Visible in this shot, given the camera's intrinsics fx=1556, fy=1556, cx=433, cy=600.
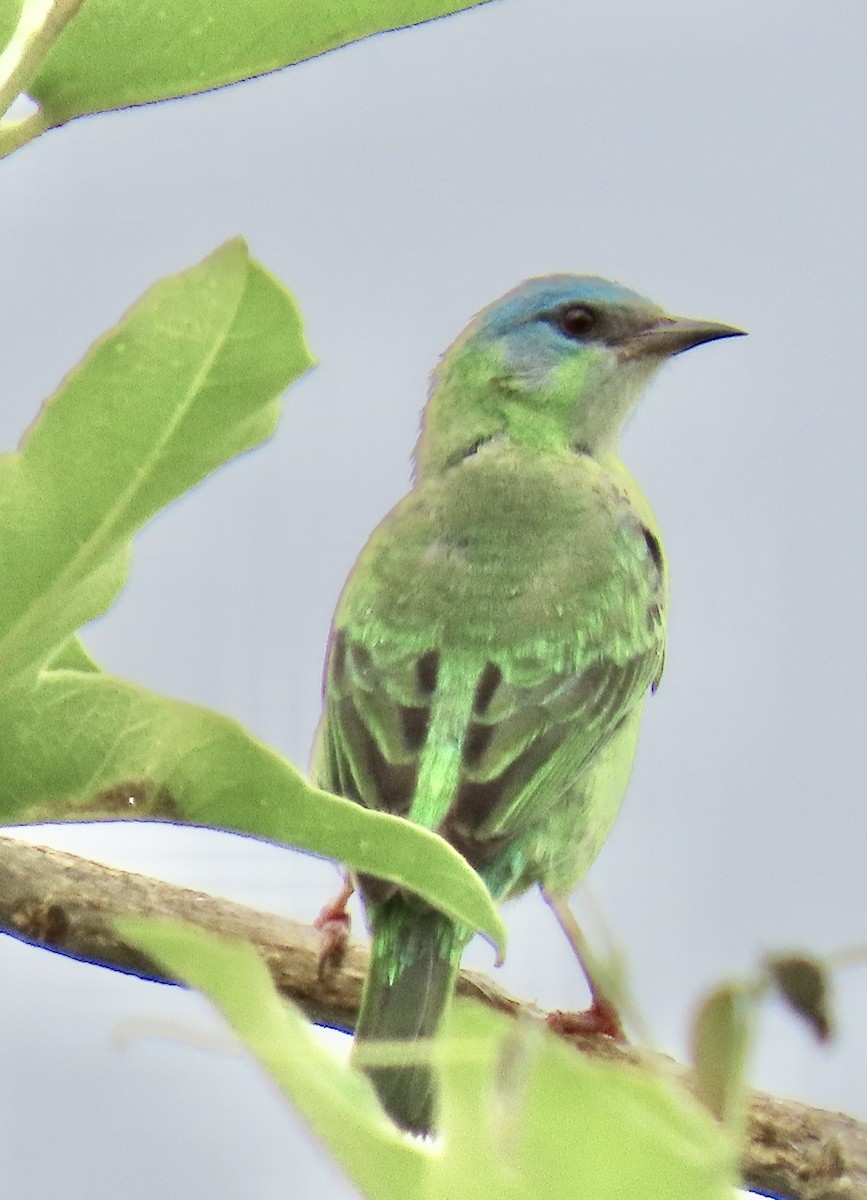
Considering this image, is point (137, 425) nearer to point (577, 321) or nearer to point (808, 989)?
point (808, 989)

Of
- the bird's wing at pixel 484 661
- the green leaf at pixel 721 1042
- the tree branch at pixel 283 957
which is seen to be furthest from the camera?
the bird's wing at pixel 484 661

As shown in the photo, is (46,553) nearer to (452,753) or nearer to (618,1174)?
(618,1174)

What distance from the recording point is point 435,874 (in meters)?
0.80

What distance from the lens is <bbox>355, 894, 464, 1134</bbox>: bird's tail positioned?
2.27 meters

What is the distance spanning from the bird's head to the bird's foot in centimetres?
172

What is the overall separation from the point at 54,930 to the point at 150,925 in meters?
1.47

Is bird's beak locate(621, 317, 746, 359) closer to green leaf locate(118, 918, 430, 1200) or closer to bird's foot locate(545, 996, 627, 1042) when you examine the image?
bird's foot locate(545, 996, 627, 1042)

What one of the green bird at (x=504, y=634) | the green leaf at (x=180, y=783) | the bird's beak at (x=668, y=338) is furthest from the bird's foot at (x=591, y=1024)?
the bird's beak at (x=668, y=338)

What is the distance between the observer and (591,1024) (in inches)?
106

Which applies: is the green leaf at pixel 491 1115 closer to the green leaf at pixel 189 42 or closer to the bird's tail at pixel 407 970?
the green leaf at pixel 189 42

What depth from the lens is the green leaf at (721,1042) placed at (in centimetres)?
73

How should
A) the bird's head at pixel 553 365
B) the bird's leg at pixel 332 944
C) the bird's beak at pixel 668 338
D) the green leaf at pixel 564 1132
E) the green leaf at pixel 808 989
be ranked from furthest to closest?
the bird's beak at pixel 668 338, the bird's head at pixel 553 365, the bird's leg at pixel 332 944, the green leaf at pixel 808 989, the green leaf at pixel 564 1132

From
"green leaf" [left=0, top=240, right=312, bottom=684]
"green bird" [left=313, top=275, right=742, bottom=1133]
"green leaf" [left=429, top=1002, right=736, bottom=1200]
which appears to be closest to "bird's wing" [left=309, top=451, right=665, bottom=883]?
"green bird" [left=313, top=275, right=742, bottom=1133]

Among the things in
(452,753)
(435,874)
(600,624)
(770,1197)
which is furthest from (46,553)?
(600,624)
